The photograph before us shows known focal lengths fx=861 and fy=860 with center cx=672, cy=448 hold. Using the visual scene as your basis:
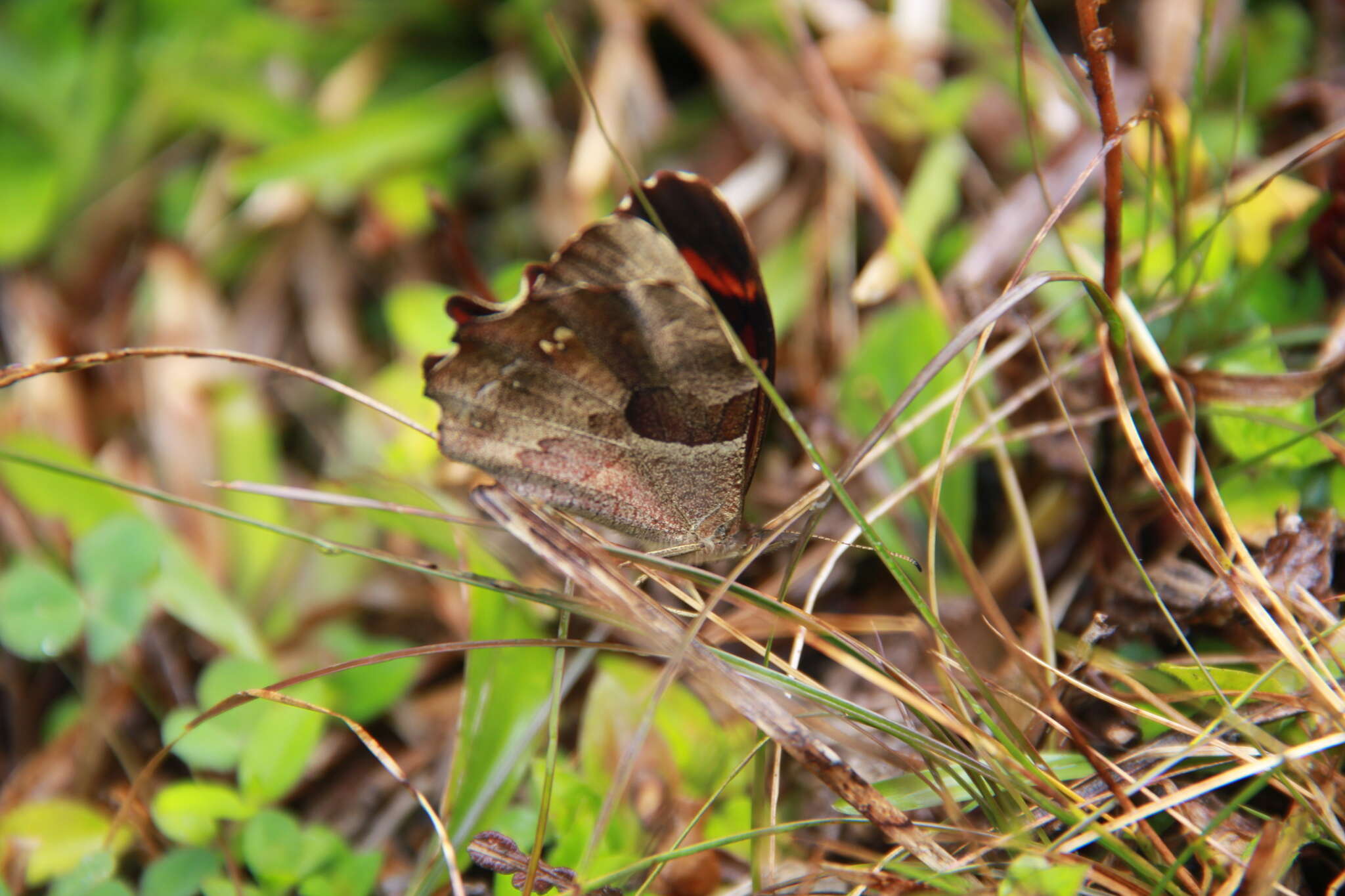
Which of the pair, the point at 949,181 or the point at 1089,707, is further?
the point at 949,181

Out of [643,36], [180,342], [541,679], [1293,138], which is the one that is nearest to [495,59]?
[643,36]

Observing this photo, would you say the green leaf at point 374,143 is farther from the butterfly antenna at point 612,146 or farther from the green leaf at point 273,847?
the green leaf at point 273,847

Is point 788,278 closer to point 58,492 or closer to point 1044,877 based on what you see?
point 1044,877

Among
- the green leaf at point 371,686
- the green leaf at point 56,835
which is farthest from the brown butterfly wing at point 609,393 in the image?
the green leaf at point 56,835

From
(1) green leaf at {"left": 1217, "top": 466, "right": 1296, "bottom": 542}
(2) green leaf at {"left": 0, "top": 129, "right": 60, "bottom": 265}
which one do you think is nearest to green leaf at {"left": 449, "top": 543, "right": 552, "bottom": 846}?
(1) green leaf at {"left": 1217, "top": 466, "right": 1296, "bottom": 542}

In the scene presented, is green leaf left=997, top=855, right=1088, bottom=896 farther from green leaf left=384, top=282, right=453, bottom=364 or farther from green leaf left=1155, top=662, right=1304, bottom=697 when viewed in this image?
green leaf left=384, top=282, right=453, bottom=364

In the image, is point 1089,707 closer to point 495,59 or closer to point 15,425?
point 495,59

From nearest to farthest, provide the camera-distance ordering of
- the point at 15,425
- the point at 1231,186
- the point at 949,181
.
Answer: the point at 1231,186 → the point at 949,181 → the point at 15,425
